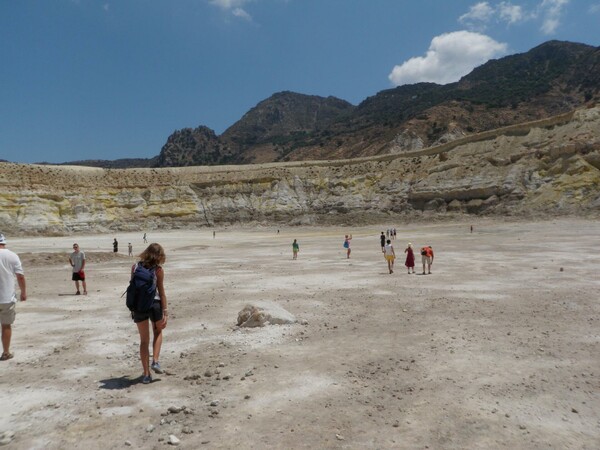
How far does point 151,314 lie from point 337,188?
6598cm

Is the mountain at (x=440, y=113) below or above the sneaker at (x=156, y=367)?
above

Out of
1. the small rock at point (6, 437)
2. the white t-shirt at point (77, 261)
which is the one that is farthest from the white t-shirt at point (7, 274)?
the white t-shirt at point (77, 261)

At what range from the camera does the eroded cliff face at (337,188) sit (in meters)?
52.3

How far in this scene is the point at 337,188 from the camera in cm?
7050

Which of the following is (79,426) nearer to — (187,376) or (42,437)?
(42,437)

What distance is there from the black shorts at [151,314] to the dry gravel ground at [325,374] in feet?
2.79

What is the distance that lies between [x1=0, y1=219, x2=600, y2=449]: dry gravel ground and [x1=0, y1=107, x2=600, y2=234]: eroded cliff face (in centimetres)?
4523

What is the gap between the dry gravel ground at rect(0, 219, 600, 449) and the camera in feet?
13.6

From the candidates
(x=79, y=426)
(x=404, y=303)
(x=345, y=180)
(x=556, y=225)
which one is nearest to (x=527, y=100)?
(x=345, y=180)

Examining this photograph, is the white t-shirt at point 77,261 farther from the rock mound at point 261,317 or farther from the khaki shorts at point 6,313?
the rock mound at point 261,317

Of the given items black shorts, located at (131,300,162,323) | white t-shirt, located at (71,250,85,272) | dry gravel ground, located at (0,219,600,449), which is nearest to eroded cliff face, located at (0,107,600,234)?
dry gravel ground, located at (0,219,600,449)

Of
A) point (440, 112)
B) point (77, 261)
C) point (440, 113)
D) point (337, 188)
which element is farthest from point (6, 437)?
point (440, 112)

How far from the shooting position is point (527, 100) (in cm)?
11725

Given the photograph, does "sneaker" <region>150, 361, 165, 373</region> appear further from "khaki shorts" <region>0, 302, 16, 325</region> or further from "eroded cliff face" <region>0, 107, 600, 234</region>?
"eroded cliff face" <region>0, 107, 600, 234</region>
